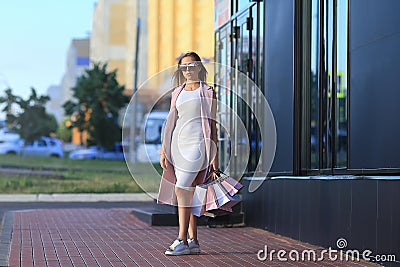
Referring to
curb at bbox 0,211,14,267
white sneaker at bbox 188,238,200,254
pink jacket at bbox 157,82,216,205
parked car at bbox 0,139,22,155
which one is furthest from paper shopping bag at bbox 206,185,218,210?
parked car at bbox 0,139,22,155

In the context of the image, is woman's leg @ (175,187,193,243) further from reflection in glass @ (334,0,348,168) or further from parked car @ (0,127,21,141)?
parked car @ (0,127,21,141)

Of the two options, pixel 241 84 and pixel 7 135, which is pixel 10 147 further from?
pixel 241 84

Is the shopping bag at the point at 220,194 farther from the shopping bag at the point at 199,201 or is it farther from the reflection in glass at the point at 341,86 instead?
the reflection in glass at the point at 341,86

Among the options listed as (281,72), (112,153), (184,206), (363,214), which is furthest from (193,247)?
(112,153)

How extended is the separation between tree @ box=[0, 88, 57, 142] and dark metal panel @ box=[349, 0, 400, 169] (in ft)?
133

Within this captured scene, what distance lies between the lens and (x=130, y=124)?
5484cm

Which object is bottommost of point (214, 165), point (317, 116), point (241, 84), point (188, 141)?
point (214, 165)

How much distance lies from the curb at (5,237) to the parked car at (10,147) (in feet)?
126

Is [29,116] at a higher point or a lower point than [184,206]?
higher

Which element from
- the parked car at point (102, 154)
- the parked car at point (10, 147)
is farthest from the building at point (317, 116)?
the parked car at point (10, 147)

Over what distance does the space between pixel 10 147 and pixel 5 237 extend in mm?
42872

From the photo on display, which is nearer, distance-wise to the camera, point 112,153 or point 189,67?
Result: point 189,67

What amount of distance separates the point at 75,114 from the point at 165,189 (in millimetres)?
44606

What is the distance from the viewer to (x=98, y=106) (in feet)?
Result: 170
